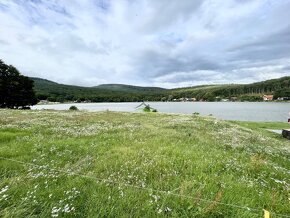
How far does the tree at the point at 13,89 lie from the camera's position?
61844 millimetres

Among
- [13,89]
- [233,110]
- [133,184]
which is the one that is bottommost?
[233,110]

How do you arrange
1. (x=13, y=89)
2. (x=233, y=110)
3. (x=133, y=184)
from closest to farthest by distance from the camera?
(x=133, y=184)
(x=13, y=89)
(x=233, y=110)

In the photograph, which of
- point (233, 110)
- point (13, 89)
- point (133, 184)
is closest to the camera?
point (133, 184)

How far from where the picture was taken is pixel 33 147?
10102mm

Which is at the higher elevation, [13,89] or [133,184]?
[13,89]

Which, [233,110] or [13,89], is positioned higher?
[13,89]

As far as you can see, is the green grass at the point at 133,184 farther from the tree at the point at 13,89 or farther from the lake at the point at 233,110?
the tree at the point at 13,89

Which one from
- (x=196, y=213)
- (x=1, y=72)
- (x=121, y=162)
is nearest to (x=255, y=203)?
(x=196, y=213)

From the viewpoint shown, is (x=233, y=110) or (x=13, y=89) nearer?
(x=13, y=89)

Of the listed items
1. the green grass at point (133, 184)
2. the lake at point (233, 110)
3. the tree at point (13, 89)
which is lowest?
the lake at point (233, 110)

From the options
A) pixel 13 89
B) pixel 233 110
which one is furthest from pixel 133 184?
pixel 233 110

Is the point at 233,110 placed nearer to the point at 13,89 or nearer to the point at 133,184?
the point at 13,89

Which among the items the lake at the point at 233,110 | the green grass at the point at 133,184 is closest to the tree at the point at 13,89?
the lake at the point at 233,110

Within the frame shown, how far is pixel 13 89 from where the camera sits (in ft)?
209
